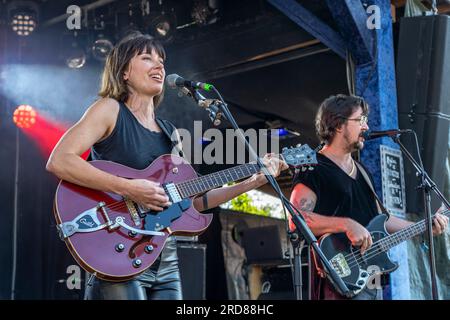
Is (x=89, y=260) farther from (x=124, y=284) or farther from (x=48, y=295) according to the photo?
(x=48, y=295)

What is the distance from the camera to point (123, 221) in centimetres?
302

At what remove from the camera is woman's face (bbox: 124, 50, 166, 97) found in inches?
130

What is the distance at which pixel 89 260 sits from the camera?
2.86m

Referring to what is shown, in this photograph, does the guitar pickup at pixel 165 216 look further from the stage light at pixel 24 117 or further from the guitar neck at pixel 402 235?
the stage light at pixel 24 117

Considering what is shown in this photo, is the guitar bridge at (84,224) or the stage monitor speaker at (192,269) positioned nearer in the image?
the guitar bridge at (84,224)

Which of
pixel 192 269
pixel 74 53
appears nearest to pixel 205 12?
pixel 74 53

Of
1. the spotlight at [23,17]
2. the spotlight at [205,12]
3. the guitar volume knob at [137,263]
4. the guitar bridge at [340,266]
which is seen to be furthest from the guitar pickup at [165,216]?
the spotlight at [23,17]

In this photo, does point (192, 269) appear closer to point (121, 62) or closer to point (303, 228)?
point (121, 62)

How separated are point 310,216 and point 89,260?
166cm

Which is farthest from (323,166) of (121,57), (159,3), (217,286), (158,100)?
(217,286)

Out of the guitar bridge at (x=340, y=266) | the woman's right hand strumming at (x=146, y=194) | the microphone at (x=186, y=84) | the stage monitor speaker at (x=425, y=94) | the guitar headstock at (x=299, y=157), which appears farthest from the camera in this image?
the stage monitor speaker at (x=425, y=94)

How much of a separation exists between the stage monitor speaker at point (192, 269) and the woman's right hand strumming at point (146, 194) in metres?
3.16

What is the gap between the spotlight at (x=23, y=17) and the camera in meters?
6.77

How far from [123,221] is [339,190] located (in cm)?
168
